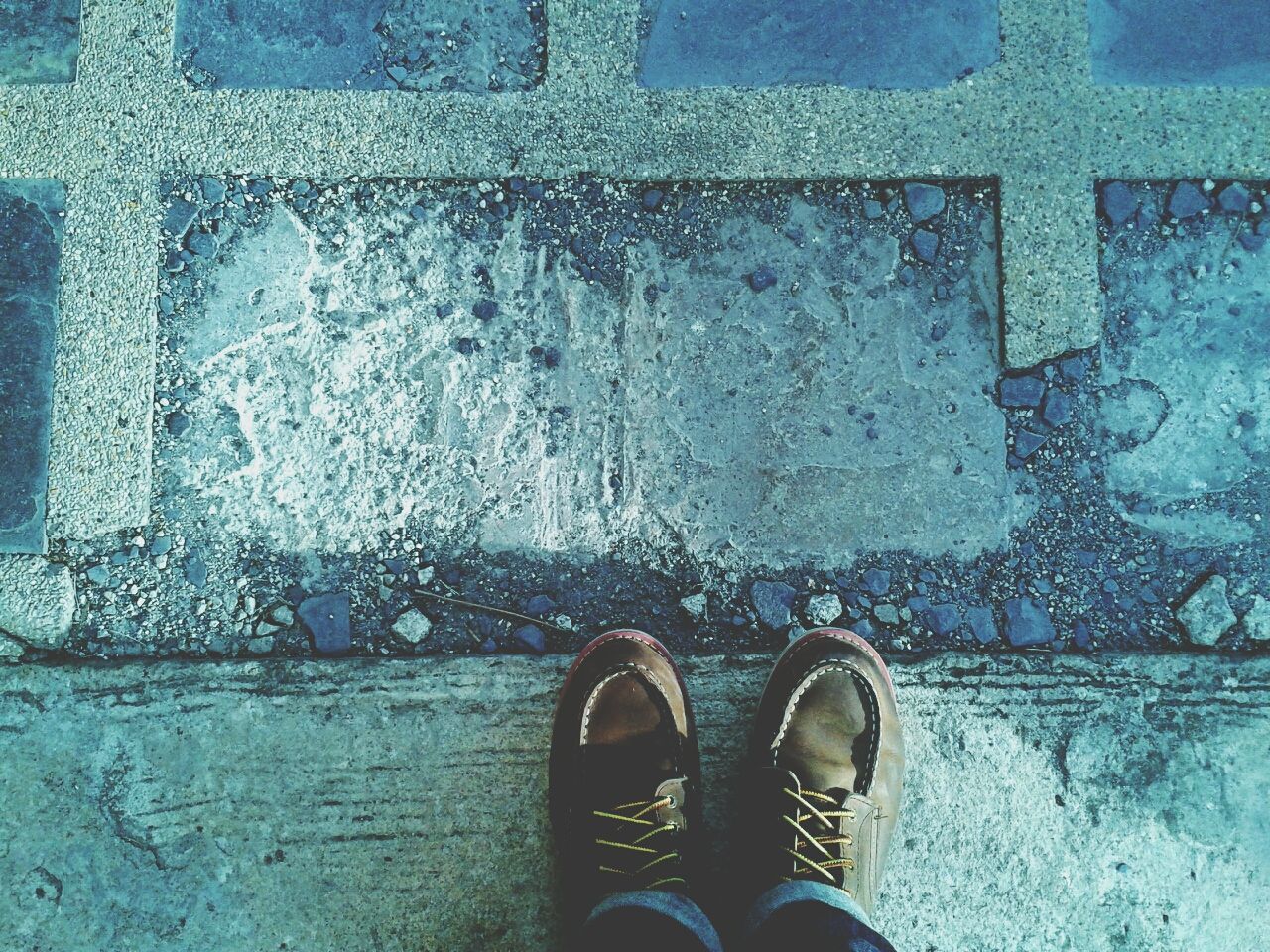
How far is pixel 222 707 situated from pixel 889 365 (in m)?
1.64

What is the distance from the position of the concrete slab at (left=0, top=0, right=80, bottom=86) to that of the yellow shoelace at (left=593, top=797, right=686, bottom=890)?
81.7 inches

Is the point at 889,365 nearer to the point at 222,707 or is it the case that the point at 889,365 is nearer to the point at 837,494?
the point at 837,494

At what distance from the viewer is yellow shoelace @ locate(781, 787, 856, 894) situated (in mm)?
1660

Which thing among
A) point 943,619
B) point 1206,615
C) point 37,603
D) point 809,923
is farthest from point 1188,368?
point 37,603

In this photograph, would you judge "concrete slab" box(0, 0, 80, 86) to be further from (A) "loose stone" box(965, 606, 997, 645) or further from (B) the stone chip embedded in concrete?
(A) "loose stone" box(965, 606, 997, 645)

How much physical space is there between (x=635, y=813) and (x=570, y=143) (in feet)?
4.82

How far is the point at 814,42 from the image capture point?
188 cm

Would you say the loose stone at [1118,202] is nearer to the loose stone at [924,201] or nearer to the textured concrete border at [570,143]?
the textured concrete border at [570,143]

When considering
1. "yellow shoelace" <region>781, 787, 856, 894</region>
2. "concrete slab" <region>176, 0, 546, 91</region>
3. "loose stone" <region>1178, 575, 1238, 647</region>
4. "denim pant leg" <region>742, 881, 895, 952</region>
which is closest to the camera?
"denim pant leg" <region>742, 881, 895, 952</region>

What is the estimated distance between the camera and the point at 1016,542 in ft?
5.90

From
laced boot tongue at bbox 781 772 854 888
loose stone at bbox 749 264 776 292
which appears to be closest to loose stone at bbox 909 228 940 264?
loose stone at bbox 749 264 776 292

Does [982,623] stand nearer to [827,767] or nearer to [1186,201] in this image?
[827,767]

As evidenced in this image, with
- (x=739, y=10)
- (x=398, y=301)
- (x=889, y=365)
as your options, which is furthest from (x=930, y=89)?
(x=398, y=301)

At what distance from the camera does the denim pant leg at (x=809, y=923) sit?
1.46 meters
